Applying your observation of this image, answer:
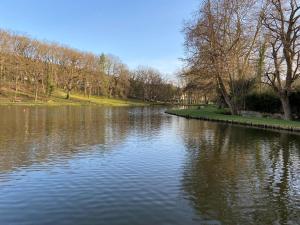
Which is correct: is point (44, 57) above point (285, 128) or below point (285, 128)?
above

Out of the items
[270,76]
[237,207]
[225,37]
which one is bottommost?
[237,207]

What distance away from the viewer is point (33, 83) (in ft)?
313

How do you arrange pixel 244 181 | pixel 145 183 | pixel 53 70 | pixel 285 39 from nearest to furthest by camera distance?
pixel 145 183, pixel 244 181, pixel 285 39, pixel 53 70

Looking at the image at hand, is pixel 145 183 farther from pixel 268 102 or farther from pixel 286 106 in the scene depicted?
pixel 268 102

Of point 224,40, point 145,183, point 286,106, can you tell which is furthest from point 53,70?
point 145,183

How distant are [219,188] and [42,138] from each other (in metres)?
14.6

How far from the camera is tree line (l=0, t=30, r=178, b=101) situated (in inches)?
3371

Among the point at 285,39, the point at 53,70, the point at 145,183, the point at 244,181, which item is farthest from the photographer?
the point at 53,70

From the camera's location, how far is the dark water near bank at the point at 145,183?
9.49m

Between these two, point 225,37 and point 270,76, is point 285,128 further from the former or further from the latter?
point 225,37

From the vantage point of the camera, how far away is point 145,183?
42.1 feet

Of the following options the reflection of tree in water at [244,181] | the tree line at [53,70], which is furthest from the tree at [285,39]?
the tree line at [53,70]

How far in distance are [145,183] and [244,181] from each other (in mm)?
3645

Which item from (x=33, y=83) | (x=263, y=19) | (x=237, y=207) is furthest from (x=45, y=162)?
(x=33, y=83)
